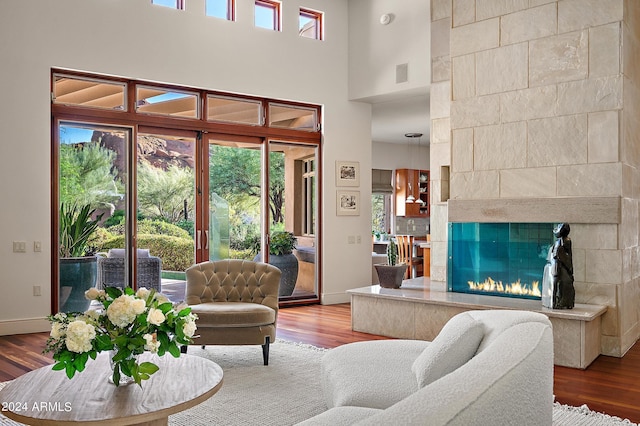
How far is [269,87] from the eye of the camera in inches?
295

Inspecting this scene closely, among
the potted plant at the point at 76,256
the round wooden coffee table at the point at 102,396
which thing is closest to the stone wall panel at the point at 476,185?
the round wooden coffee table at the point at 102,396

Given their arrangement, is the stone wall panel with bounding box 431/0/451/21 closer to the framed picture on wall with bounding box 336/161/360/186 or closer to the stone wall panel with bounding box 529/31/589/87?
the stone wall panel with bounding box 529/31/589/87

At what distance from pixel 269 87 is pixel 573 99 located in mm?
3849

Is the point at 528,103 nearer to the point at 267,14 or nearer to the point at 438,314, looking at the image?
the point at 438,314

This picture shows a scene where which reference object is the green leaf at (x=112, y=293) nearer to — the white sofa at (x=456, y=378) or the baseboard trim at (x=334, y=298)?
the white sofa at (x=456, y=378)

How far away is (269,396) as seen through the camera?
12.5ft

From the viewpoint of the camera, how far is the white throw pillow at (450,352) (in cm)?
230

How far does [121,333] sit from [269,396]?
148 centimetres

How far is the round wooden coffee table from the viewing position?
2.30 m

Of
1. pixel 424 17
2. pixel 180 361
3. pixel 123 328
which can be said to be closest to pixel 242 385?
pixel 180 361

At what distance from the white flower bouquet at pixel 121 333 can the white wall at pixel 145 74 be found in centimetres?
370

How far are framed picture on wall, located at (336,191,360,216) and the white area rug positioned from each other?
132 inches

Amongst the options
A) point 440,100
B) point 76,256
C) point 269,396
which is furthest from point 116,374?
point 440,100

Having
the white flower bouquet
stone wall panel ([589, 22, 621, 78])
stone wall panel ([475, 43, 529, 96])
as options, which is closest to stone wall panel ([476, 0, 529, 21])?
stone wall panel ([475, 43, 529, 96])
